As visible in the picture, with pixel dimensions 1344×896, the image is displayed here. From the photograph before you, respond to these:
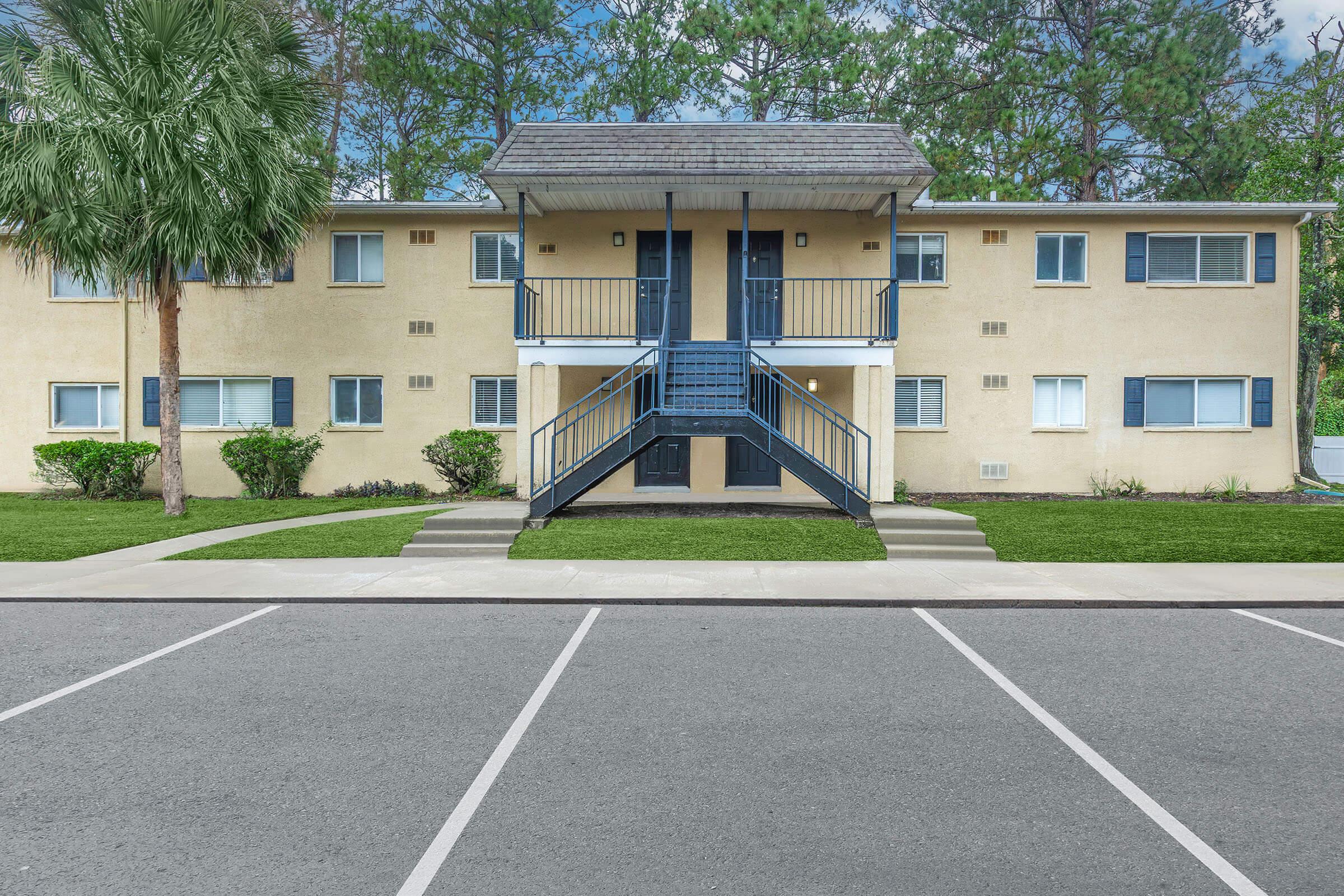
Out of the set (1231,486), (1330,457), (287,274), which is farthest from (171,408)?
(1330,457)

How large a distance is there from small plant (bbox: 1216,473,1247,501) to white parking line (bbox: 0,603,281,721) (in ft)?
54.5

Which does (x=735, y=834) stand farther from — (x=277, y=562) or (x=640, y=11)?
(x=640, y=11)

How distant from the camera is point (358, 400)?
54.7 feet

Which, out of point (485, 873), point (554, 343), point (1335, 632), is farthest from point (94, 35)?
point (1335, 632)

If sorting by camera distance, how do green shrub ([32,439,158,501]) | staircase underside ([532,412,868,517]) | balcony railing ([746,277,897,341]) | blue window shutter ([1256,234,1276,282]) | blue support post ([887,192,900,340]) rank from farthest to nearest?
blue window shutter ([1256,234,1276,282]), balcony railing ([746,277,897,341]), green shrub ([32,439,158,501]), blue support post ([887,192,900,340]), staircase underside ([532,412,868,517])

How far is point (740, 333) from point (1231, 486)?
9950 millimetres

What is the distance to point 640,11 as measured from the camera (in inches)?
933

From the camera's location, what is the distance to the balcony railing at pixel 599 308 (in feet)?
52.2

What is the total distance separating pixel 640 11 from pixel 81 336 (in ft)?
53.9

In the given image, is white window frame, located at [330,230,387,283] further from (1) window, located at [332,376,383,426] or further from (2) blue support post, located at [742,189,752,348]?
(2) blue support post, located at [742,189,752,348]

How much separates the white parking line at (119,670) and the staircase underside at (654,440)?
5.14m

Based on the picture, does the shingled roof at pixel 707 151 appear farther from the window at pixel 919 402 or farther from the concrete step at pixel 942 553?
the concrete step at pixel 942 553

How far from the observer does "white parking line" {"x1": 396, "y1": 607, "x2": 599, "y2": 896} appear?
9.64ft

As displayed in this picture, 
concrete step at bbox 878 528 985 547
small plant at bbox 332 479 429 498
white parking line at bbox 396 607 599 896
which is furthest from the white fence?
white parking line at bbox 396 607 599 896
